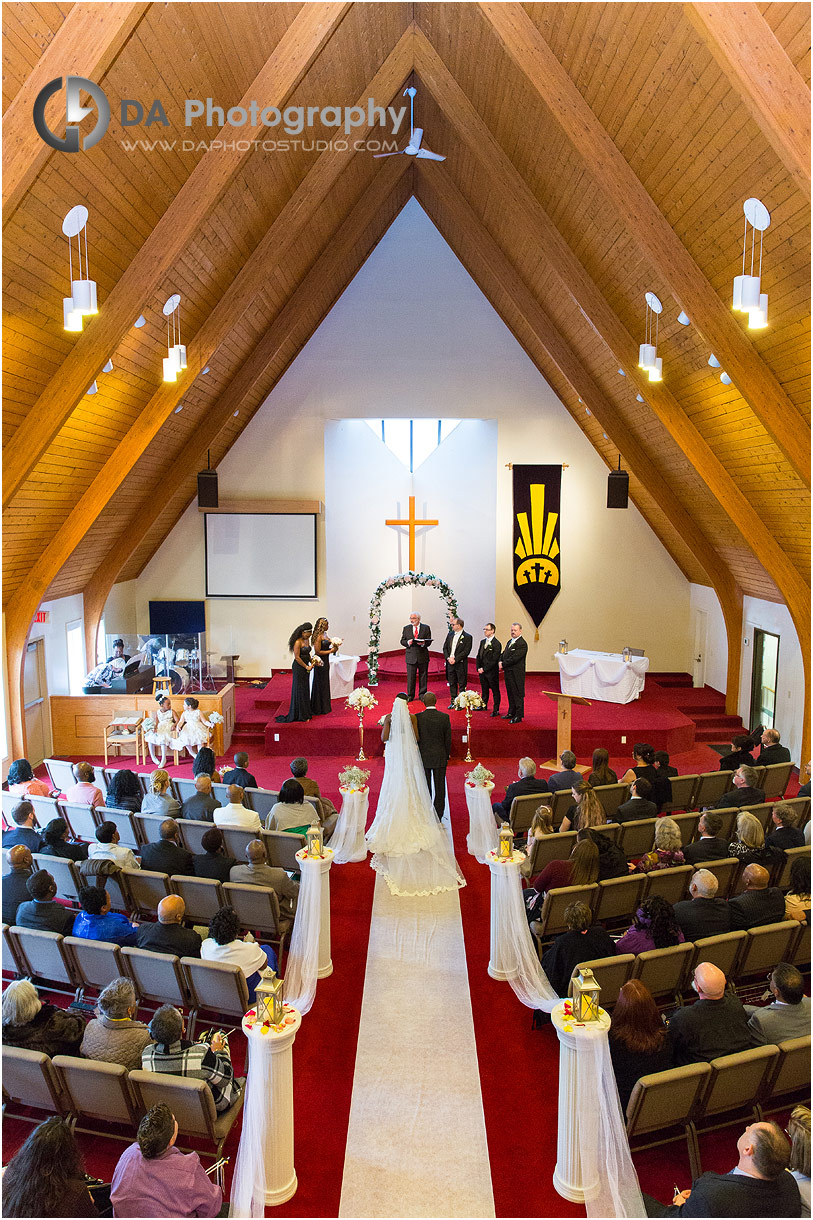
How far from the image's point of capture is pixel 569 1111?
13.1 feet

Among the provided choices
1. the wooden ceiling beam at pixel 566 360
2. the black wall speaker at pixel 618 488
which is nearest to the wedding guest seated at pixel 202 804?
the wooden ceiling beam at pixel 566 360

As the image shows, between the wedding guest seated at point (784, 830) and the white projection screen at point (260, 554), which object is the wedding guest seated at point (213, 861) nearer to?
the wedding guest seated at point (784, 830)

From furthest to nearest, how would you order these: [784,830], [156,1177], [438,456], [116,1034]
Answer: [438,456]
[784,830]
[116,1034]
[156,1177]

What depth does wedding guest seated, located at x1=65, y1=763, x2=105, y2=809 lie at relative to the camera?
7.69 metres

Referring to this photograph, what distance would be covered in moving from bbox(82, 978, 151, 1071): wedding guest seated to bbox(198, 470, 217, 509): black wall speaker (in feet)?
32.4

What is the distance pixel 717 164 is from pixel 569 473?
8632mm

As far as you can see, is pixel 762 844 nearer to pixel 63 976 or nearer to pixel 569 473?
pixel 63 976

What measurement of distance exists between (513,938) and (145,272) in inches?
253

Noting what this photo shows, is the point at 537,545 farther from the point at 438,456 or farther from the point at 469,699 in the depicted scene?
the point at 469,699

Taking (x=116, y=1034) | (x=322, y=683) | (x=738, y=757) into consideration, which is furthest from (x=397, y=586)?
(x=116, y=1034)

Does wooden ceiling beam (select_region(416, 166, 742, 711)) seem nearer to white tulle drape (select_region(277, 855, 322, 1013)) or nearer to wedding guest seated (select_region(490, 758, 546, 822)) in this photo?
wedding guest seated (select_region(490, 758, 546, 822))

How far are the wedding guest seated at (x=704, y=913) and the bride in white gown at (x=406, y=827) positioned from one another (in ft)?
8.43

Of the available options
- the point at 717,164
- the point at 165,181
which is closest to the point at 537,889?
the point at 717,164

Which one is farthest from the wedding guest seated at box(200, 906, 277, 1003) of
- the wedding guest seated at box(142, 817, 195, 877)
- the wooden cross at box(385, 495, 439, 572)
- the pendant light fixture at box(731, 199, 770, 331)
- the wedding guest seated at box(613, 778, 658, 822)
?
the wooden cross at box(385, 495, 439, 572)
